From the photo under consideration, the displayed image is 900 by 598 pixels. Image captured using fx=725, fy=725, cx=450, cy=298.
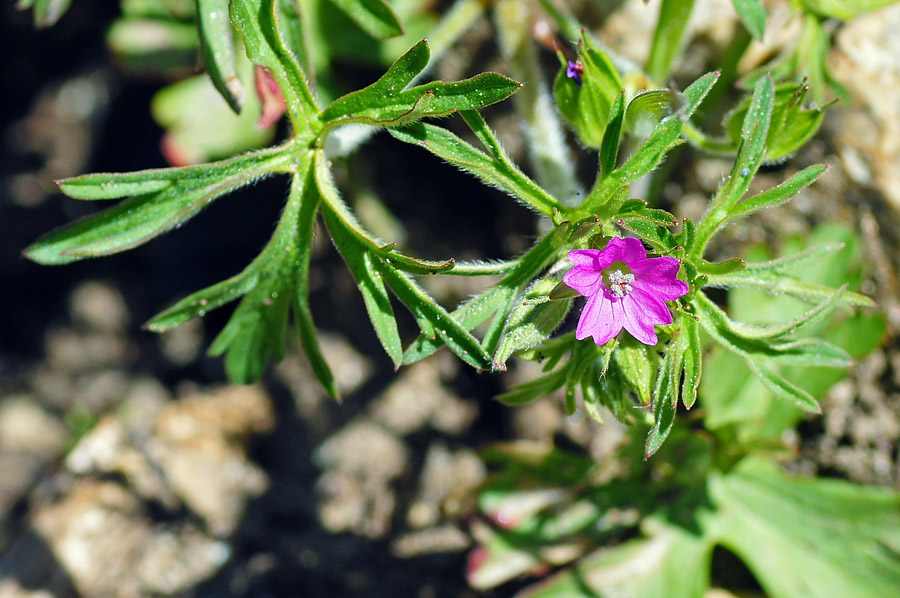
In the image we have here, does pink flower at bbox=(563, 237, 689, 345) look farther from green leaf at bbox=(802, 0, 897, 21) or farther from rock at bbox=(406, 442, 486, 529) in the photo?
rock at bbox=(406, 442, 486, 529)

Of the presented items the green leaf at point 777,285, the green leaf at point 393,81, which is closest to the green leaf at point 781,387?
the green leaf at point 777,285

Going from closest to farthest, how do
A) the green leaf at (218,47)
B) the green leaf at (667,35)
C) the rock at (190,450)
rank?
the green leaf at (218,47)
the green leaf at (667,35)
the rock at (190,450)

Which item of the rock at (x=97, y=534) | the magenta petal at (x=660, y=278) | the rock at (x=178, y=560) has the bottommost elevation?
the rock at (x=178, y=560)

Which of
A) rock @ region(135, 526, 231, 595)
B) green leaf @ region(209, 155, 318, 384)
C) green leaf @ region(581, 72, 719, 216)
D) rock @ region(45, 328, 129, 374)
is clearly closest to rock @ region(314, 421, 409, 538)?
rock @ region(135, 526, 231, 595)

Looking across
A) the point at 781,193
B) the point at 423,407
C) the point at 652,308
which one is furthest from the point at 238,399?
the point at 781,193

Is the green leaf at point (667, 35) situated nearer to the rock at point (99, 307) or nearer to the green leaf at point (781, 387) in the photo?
the green leaf at point (781, 387)

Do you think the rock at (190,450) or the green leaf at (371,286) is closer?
the green leaf at (371,286)

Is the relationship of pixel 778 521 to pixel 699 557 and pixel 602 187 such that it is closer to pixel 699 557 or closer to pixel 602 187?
pixel 699 557

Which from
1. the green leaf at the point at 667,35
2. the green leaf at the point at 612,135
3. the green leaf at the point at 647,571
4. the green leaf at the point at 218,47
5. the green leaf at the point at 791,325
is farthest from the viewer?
the green leaf at the point at 647,571
